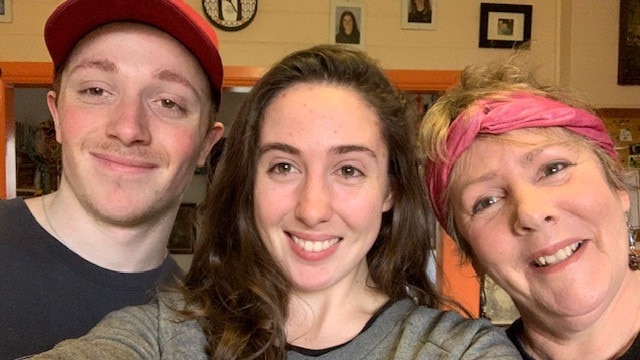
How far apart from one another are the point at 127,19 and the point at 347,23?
174 cm

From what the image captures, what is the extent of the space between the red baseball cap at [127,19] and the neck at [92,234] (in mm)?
399

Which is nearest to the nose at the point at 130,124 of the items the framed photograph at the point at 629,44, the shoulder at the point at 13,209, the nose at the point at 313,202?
the shoulder at the point at 13,209

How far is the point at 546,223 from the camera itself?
4.00 feet

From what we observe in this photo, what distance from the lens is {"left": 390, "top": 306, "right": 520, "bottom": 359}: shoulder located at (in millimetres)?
1150

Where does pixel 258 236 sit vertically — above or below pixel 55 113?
below

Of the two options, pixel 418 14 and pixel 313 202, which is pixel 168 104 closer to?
pixel 313 202

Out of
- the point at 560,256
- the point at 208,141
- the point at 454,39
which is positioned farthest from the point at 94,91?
the point at 454,39

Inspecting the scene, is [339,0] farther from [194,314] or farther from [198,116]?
[194,314]

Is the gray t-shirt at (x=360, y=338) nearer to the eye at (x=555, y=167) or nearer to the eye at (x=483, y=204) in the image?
the eye at (x=483, y=204)

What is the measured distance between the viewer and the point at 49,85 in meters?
2.70

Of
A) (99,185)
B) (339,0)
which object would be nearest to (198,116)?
(99,185)

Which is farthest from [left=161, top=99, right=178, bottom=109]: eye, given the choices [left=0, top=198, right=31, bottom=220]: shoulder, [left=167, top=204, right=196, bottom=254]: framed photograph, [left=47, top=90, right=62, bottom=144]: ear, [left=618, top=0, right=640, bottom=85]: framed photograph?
[left=167, top=204, right=196, bottom=254]: framed photograph

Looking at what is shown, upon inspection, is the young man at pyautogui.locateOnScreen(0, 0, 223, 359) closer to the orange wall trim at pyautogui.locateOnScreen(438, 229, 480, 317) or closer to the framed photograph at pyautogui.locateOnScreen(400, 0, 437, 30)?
the orange wall trim at pyautogui.locateOnScreen(438, 229, 480, 317)

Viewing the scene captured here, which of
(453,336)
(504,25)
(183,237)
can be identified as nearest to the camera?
(453,336)
